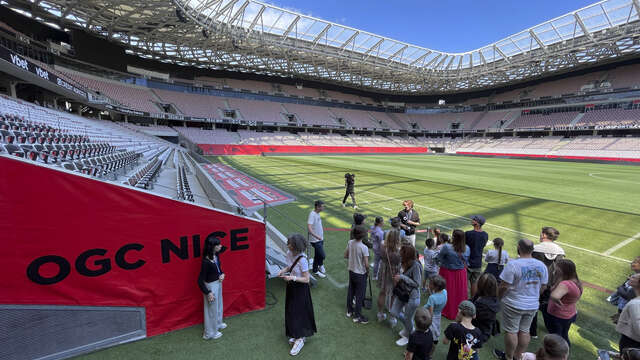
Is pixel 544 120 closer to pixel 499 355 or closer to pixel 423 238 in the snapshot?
pixel 423 238

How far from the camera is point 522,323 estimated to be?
3.46 m

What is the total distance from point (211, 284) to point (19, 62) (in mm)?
22993

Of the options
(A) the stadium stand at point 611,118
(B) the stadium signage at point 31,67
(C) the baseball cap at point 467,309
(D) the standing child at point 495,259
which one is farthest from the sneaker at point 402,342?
(A) the stadium stand at point 611,118

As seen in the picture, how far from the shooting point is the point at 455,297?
427 centimetres

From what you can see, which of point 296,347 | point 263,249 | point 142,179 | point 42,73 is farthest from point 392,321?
point 42,73

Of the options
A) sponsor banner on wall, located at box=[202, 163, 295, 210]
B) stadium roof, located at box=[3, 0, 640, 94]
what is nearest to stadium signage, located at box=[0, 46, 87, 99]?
stadium roof, located at box=[3, 0, 640, 94]

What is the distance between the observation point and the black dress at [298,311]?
3.57 meters

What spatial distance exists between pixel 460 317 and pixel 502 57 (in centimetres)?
5813

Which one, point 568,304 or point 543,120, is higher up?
point 543,120

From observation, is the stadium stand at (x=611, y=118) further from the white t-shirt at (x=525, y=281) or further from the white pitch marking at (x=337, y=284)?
the white pitch marking at (x=337, y=284)

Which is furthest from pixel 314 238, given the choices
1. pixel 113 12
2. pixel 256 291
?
pixel 113 12

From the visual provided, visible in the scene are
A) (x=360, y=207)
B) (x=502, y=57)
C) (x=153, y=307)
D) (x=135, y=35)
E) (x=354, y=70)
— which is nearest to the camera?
(x=153, y=307)

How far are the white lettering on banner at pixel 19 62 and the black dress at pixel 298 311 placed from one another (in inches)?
910

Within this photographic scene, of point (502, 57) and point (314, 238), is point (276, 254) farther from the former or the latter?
point (502, 57)
